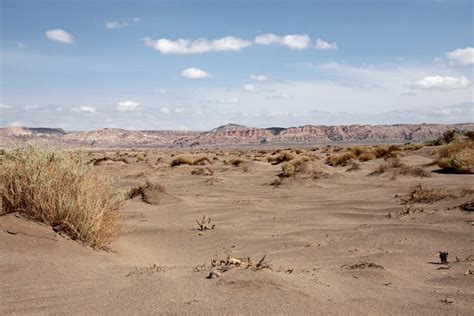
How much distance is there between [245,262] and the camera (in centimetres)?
434

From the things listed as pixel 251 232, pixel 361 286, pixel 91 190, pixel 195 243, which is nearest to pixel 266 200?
pixel 251 232

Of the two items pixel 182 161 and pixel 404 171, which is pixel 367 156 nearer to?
pixel 404 171

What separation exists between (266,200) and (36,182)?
6.31 meters

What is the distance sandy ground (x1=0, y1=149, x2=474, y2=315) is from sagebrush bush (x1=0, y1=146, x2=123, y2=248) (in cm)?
20

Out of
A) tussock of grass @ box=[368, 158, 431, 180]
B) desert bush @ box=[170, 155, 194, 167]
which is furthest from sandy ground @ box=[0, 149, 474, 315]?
desert bush @ box=[170, 155, 194, 167]

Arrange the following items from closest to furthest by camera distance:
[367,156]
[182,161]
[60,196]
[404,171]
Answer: [60,196], [404,171], [367,156], [182,161]

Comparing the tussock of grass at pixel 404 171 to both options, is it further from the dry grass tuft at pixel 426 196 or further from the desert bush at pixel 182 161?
the desert bush at pixel 182 161

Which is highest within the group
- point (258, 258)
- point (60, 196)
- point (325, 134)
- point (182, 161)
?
point (325, 134)

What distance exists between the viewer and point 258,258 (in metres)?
5.58

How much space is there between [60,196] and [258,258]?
2368 millimetres

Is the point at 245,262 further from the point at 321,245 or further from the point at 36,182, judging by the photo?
the point at 36,182

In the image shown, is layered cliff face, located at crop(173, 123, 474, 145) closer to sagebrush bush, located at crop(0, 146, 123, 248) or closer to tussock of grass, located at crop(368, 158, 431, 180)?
tussock of grass, located at crop(368, 158, 431, 180)

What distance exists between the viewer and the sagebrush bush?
513 cm

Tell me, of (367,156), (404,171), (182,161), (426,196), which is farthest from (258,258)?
(182,161)
